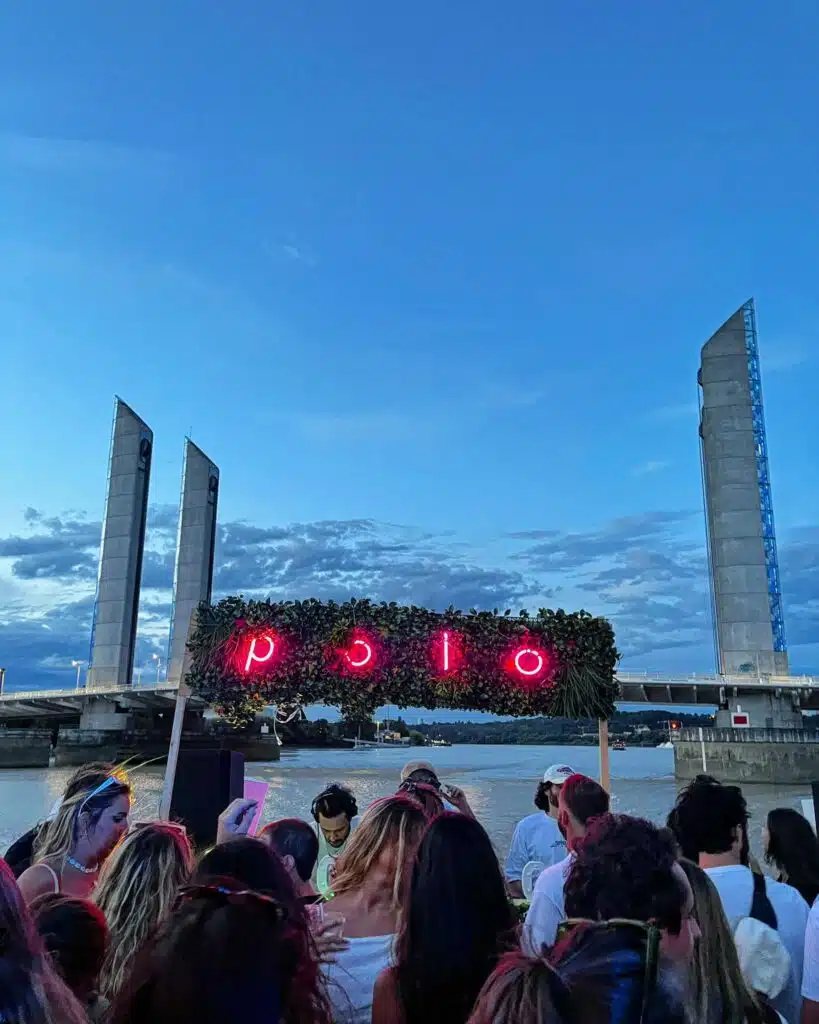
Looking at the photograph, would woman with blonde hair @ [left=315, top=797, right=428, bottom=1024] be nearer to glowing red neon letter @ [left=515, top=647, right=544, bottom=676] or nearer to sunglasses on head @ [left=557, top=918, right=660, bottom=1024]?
sunglasses on head @ [left=557, top=918, right=660, bottom=1024]

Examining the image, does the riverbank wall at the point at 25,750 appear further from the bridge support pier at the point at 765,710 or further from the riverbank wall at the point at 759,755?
the bridge support pier at the point at 765,710

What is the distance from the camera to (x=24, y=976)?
1309mm

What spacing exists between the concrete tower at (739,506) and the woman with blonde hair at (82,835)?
138 ft

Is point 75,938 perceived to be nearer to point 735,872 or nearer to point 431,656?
point 735,872

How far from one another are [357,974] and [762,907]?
1.38m

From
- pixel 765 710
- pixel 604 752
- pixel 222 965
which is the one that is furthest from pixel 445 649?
pixel 765 710

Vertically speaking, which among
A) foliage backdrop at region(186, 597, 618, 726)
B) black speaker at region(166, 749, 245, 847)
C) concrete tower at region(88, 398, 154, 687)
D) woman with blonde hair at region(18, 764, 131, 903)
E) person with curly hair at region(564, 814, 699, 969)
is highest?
concrete tower at region(88, 398, 154, 687)

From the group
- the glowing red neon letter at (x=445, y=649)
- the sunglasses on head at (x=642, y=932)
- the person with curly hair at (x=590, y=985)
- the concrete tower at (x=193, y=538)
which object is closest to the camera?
the person with curly hair at (x=590, y=985)

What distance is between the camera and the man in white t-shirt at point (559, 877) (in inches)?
98.6

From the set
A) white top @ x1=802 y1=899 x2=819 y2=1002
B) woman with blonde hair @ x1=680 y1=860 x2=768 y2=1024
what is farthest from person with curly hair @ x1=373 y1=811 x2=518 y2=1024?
white top @ x1=802 y1=899 x2=819 y2=1002

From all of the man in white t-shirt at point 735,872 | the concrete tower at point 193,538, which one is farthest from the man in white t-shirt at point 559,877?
the concrete tower at point 193,538

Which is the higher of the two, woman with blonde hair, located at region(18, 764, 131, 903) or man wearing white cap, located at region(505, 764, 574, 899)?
woman with blonde hair, located at region(18, 764, 131, 903)

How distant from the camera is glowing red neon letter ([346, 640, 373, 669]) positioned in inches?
280

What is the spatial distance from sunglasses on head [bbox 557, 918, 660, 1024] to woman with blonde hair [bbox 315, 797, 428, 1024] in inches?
26.3
